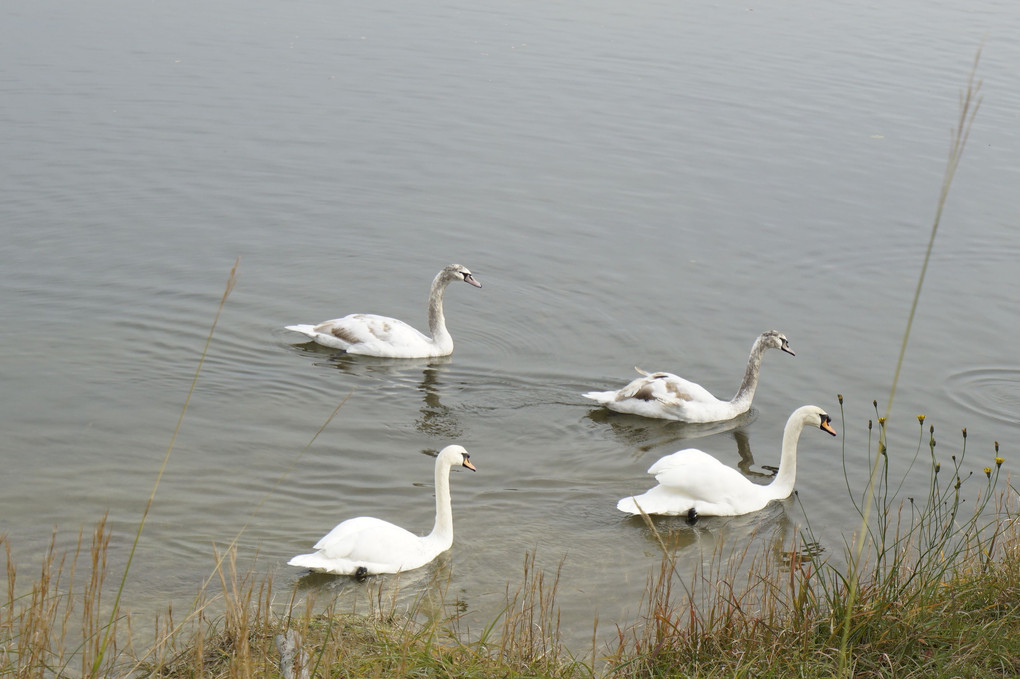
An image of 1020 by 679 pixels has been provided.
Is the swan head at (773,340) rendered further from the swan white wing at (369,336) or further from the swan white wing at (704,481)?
the swan white wing at (369,336)

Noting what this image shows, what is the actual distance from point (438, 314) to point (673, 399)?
2.79m

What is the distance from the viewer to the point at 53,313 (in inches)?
430

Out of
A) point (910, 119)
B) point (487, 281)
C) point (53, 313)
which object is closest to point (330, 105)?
point (487, 281)

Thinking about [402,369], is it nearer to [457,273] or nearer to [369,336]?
[369,336]

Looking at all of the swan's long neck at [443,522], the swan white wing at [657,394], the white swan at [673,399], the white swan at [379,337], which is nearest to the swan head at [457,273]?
the white swan at [379,337]

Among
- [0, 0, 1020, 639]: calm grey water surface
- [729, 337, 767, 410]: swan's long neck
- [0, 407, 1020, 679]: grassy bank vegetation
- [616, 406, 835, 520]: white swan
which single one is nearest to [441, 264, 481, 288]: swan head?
[0, 0, 1020, 639]: calm grey water surface

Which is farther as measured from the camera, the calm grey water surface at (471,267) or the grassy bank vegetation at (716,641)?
the calm grey water surface at (471,267)

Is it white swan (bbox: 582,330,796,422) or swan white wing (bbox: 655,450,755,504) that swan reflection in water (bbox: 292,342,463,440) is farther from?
swan white wing (bbox: 655,450,755,504)

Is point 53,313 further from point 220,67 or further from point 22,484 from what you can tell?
point 220,67

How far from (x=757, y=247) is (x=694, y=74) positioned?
9.19m

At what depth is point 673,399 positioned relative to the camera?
383 inches

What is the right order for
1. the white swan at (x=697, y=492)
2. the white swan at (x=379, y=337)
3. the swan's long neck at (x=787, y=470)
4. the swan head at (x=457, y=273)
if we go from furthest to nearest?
1. the swan head at (x=457, y=273)
2. the white swan at (x=379, y=337)
3. the swan's long neck at (x=787, y=470)
4. the white swan at (x=697, y=492)

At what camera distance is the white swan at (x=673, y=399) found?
31.8 feet

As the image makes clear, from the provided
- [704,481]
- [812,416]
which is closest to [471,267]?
[812,416]
